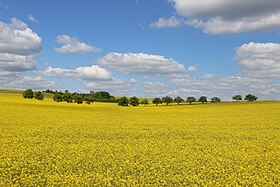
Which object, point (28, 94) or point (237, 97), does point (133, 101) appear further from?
point (237, 97)

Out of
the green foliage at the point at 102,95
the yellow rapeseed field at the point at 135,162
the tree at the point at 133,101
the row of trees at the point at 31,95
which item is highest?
the green foliage at the point at 102,95

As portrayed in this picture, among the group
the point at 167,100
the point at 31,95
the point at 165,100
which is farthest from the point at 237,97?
Result: the point at 31,95

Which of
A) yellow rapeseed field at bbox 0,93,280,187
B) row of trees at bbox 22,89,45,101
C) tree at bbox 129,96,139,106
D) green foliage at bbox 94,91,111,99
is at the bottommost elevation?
yellow rapeseed field at bbox 0,93,280,187

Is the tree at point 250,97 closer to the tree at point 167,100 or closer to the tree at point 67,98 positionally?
the tree at point 167,100

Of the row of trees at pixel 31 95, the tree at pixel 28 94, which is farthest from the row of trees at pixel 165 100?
the tree at pixel 28 94

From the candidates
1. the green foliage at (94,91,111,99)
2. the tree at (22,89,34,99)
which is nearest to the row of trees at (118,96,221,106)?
the green foliage at (94,91,111,99)

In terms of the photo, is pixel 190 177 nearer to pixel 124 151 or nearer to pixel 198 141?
pixel 124 151

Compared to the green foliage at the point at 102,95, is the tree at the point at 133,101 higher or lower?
lower

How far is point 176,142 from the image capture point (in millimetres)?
24344

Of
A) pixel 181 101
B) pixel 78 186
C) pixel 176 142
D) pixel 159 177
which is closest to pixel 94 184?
pixel 78 186

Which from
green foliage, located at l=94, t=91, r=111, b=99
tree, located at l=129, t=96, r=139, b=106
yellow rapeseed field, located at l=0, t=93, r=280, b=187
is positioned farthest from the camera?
green foliage, located at l=94, t=91, r=111, b=99

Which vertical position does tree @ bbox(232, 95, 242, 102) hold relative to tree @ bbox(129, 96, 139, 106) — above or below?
above

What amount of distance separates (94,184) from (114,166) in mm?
3248

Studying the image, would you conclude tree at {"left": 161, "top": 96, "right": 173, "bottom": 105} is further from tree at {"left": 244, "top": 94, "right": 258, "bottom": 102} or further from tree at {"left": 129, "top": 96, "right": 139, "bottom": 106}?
tree at {"left": 244, "top": 94, "right": 258, "bottom": 102}
